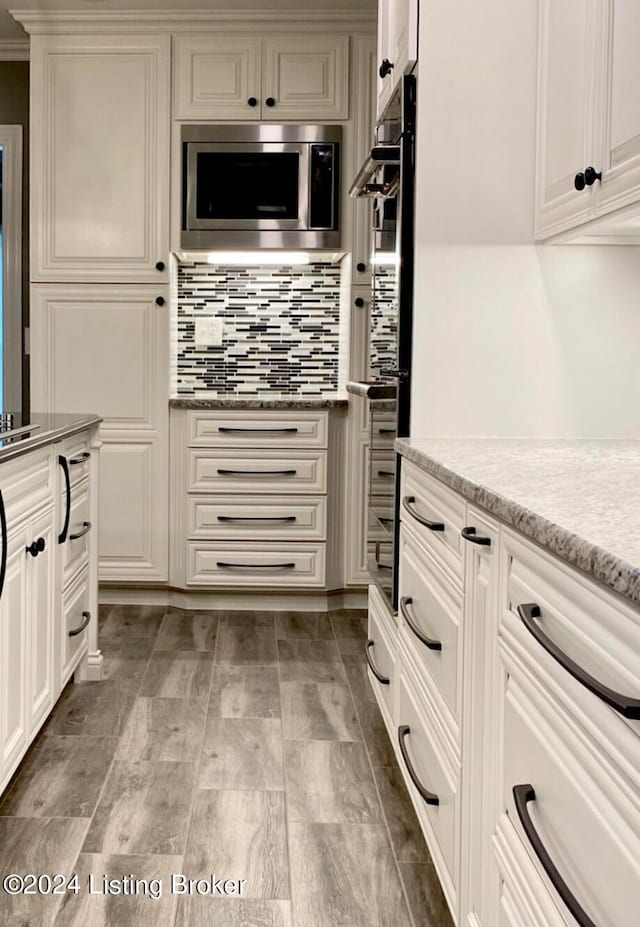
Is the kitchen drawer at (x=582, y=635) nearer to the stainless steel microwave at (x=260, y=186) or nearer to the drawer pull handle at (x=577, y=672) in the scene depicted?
the drawer pull handle at (x=577, y=672)

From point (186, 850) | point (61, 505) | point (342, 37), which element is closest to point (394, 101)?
point (61, 505)

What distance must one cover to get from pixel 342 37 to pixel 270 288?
1137mm

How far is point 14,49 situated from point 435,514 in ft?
12.7

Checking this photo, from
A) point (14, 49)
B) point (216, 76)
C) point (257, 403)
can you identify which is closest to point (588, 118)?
point (257, 403)

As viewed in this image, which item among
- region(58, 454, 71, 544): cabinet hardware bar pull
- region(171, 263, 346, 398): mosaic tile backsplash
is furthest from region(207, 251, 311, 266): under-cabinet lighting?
region(58, 454, 71, 544): cabinet hardware bar pull

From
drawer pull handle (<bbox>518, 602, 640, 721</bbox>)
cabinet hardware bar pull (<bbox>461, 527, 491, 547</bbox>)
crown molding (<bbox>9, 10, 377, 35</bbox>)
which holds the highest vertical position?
crown molding (<bbox>9, 10, 377, 35</bbox>)

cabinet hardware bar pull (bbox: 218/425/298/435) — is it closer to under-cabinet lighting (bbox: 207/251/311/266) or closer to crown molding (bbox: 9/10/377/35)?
under-cabinet lighting (bbox: 207/251/311/266)

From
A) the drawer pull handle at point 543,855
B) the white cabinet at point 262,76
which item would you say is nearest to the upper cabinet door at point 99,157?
the white cabinet at point 262,76

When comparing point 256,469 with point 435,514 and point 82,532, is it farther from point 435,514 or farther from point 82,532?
point 435,514

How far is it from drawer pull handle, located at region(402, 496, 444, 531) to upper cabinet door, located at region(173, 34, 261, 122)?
2493mm

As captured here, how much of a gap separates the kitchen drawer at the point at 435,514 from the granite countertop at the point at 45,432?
0.83 meters

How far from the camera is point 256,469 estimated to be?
4.02 metres

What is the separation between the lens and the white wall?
2.26m

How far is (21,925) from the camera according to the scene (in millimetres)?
1706
